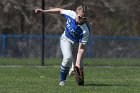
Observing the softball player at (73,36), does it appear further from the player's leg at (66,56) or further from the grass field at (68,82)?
the grass field at (68,82)

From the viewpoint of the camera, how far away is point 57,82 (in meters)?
13.8

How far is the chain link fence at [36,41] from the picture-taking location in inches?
1000

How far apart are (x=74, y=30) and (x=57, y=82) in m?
1.43

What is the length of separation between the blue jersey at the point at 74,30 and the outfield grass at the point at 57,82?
987 millimetres

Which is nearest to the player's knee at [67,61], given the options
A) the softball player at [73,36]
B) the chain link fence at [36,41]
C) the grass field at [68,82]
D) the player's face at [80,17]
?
the softball player at [73,36]

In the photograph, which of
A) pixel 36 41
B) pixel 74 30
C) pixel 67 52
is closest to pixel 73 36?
pixel 74 30

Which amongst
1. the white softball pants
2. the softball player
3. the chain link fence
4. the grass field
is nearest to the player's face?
the softball player

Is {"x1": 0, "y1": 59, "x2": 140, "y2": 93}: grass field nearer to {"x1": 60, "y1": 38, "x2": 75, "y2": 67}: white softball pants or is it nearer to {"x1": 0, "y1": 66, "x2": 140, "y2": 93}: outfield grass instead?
{"x1": 0, "y1": 66, "x2": 140, "y2": 93}: outfield grass

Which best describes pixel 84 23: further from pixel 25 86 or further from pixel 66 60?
pixel 25 86

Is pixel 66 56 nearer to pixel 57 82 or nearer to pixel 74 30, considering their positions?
pixel 74 30

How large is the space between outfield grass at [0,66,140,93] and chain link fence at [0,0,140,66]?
5352mm

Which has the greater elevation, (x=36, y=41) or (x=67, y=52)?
(x=67, y=52)

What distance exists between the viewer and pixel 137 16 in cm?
3603

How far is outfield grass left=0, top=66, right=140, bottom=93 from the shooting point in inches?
471
